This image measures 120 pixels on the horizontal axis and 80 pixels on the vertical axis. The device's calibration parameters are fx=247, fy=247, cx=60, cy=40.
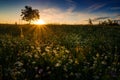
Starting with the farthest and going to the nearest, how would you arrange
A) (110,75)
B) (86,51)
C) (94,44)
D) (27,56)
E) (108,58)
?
(94,44) < (86,51) < (108,58) < (27,56) < (110,75)

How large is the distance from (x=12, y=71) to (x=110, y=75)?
8.52 ft

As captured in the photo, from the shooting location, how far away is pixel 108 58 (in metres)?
9.06

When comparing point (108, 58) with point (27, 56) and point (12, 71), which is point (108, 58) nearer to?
point (27, 56)

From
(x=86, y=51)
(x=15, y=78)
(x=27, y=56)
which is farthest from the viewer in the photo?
(x=86, y=51)

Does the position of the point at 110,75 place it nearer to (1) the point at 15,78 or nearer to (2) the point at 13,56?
(1) the point at 15,78

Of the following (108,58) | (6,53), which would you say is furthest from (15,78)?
(108,58)

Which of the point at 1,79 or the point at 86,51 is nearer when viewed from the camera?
the point at 1,79

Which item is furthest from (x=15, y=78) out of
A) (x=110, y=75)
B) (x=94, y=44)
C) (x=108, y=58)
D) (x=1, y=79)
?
(x=94, y=44)

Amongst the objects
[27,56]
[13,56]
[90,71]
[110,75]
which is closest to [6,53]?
[13,56]

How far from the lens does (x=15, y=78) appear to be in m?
6.04

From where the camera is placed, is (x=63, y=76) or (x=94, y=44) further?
(x=94, y=44)

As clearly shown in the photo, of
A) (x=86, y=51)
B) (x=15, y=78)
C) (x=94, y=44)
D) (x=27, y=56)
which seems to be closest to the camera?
(x=15, y=78)

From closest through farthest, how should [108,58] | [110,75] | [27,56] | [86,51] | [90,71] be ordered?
[110,75] < [90,71] < [27,56] < [108,58] < [86,51]

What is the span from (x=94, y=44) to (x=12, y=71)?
21.4ft
